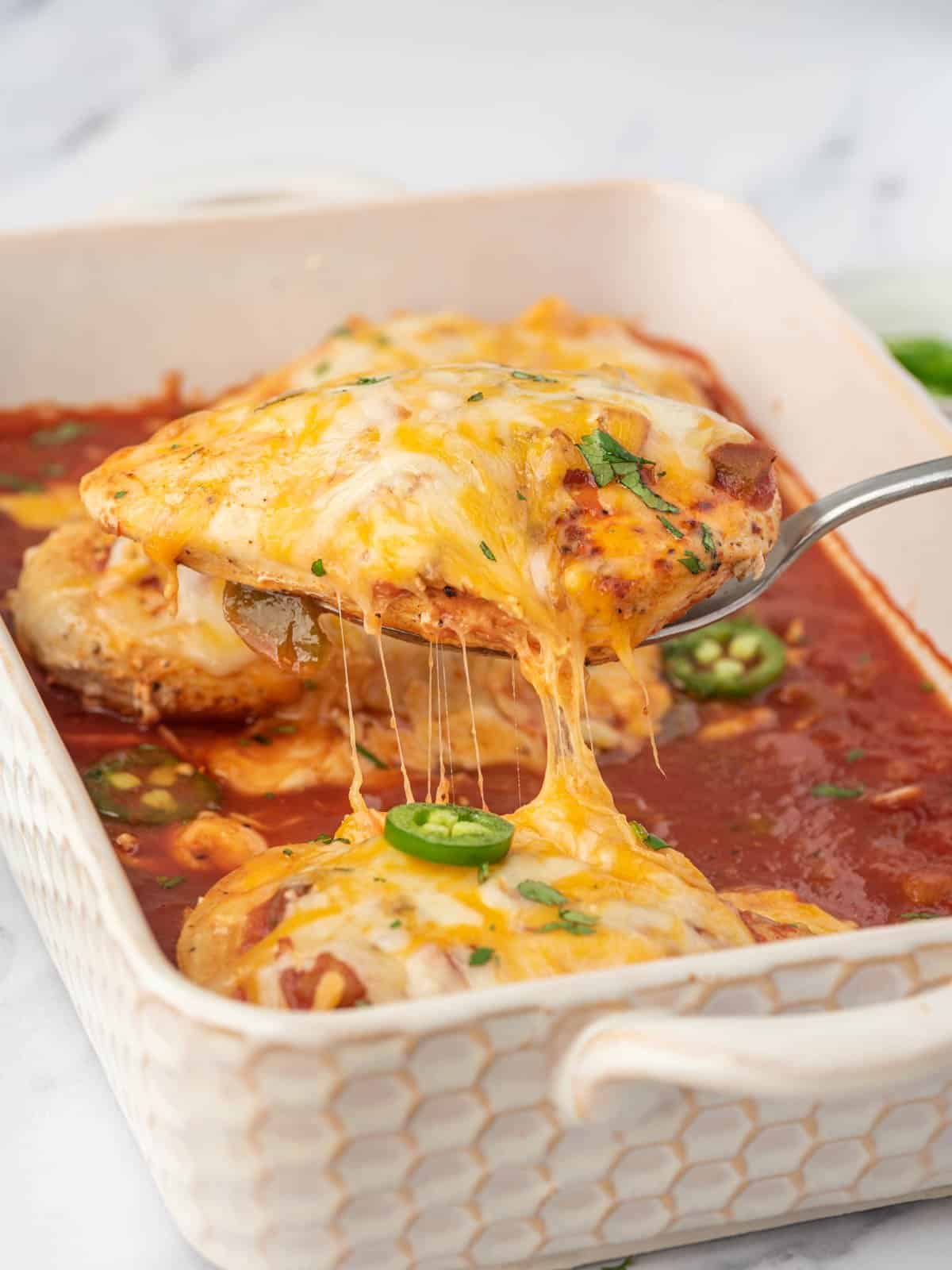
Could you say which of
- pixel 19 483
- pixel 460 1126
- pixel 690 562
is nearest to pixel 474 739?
pixel 690 562

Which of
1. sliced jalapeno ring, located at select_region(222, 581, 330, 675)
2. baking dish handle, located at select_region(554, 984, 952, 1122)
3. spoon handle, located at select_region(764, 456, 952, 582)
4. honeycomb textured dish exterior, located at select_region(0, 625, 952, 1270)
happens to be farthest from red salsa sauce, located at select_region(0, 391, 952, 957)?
baking dish handle, located at select_region(554, 984, 952, 1122)

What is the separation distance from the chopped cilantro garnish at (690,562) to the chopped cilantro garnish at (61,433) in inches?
90.5

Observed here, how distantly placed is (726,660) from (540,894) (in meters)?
1.53

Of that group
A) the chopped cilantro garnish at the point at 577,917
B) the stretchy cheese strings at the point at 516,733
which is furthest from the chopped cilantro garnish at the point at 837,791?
the chopped cilantro garnish at the point at 577,917

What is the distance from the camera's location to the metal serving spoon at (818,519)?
12.2 ft

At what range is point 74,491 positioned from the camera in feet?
15.9

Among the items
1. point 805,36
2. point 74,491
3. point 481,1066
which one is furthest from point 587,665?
point 805,36

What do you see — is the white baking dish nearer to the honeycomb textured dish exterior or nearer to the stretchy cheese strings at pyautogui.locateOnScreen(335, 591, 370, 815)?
the honeycomb textured dish exterior

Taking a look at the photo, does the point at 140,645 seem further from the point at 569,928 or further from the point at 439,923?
the point at 569,928

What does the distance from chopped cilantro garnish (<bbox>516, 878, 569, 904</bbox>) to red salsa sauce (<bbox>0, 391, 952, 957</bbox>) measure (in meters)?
0.71

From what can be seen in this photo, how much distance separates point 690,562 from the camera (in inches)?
131

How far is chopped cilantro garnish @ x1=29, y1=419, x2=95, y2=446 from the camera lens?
199 inches

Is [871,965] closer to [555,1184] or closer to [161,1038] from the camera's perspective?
[555,1184]

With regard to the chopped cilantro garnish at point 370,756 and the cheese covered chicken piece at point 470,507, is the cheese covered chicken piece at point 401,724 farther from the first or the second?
the cheese covered chicken piece at point 470,507
